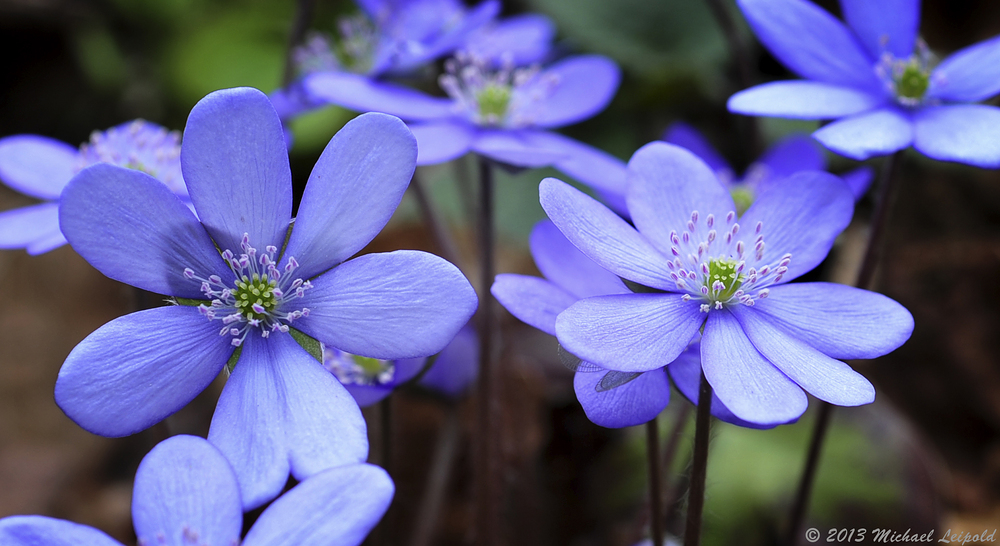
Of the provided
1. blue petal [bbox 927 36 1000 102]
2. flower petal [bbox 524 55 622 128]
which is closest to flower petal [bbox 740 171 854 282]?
blue petal [bbox 927 36 1000 102]

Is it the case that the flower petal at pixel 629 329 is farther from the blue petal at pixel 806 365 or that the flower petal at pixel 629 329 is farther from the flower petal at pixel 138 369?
the flower petal at pixel 138 369

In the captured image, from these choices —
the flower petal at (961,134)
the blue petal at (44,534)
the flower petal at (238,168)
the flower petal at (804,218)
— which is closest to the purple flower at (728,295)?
the flower petal at (804,218)

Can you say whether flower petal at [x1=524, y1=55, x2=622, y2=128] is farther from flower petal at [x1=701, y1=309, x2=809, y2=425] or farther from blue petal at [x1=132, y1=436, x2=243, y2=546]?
blue petal at [x1=132, y1=436, x2=243, y2=546]

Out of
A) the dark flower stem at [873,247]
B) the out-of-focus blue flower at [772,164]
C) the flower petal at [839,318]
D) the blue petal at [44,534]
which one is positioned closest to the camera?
the blue petal at [44,534]

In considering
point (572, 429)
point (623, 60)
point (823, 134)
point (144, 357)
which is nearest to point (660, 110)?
point (623, 60)

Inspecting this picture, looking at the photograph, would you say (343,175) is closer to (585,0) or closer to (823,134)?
(823,134)

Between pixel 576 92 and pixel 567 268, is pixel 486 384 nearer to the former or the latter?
pixel 567 268
